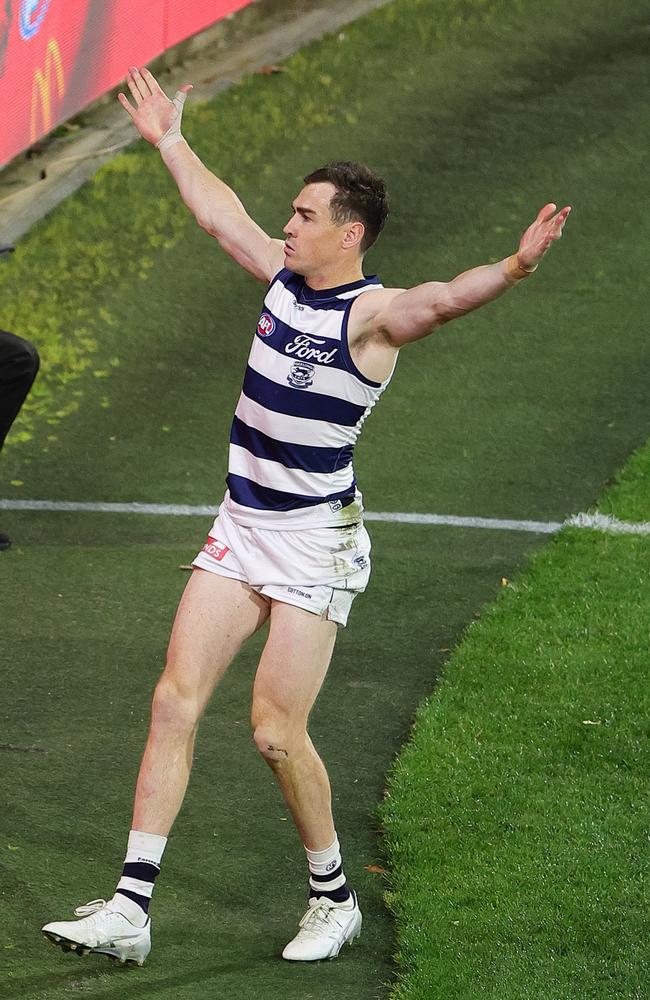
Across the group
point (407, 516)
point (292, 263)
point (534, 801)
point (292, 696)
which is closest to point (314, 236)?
point (292, 263)

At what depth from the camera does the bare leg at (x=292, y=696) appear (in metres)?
5.29

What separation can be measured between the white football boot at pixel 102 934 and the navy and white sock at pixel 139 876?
1.3 inches

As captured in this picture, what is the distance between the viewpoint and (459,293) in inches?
201

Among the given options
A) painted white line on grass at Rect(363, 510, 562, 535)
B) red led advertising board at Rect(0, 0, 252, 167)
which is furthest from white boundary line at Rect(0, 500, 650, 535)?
red led advertising board at Rect(0, 0, 252, 167)

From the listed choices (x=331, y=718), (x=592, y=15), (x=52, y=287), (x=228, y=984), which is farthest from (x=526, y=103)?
(x=228, y=984)

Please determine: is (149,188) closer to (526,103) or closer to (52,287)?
(52,287)

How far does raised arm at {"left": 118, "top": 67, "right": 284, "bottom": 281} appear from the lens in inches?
226

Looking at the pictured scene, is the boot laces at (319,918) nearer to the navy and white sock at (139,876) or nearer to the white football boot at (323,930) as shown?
the white football boot at (323,930)

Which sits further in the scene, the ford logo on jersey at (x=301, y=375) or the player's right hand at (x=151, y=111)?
the player's right hand at (x=151, y=111)

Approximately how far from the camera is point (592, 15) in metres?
15.3

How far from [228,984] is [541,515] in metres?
4.23

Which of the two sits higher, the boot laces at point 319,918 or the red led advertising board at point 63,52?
the red led advertising board at point 63,52

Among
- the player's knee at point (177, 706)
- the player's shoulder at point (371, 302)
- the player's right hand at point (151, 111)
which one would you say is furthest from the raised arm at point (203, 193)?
the player's knee at point (177, 706)

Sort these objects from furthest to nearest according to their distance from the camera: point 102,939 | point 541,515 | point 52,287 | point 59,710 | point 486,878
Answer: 1. point 52,287
2. point 541,515
3. point 59,710
4. point 486,878
5. point 102,939
